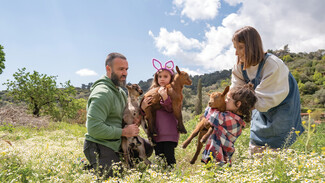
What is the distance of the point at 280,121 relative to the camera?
3.03 m

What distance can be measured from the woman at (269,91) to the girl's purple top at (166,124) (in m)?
1.25

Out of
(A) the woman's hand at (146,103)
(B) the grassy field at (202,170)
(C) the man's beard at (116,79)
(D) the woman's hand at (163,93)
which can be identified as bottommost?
(B) the grassy field at (202,170)

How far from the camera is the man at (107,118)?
125 inches

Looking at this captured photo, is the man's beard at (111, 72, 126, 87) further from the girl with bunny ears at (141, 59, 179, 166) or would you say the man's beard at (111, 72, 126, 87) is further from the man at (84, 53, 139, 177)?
the girl with bunny ears at (141, 59, 179, 166)

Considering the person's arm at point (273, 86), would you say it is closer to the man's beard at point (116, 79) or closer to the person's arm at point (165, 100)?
the person's arm at point (165, 100)

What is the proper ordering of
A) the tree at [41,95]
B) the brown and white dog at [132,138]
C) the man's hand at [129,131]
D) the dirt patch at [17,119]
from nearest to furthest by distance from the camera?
1. the man's hand at [129,131]
2. the brown and white dog at [132,138]
3. the dirt patch at [17,119]
4. the tree at [41,95]

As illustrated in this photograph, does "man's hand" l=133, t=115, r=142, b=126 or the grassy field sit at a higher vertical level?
"man's hand" l=133, t=115, r=142, b=126

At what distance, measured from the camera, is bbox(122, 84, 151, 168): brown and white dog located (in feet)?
11.4

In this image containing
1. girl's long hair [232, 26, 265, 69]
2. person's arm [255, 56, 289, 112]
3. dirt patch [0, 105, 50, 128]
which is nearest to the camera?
person's arm [255, 56, 289, 112]

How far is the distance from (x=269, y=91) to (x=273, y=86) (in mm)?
83

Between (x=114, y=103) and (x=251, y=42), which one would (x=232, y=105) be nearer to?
(x=251, y=42)

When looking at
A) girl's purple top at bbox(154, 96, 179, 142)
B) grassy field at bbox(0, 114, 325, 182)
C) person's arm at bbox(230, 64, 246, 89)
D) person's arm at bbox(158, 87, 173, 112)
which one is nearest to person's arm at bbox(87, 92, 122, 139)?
grassy field at bbox(0, 114, 325, 182)

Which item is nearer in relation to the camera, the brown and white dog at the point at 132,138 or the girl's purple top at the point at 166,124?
the brown and white dog at the point at 132,138

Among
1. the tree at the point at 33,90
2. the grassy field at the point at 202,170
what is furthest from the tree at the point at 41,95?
the grassy field at the point at 202,170
